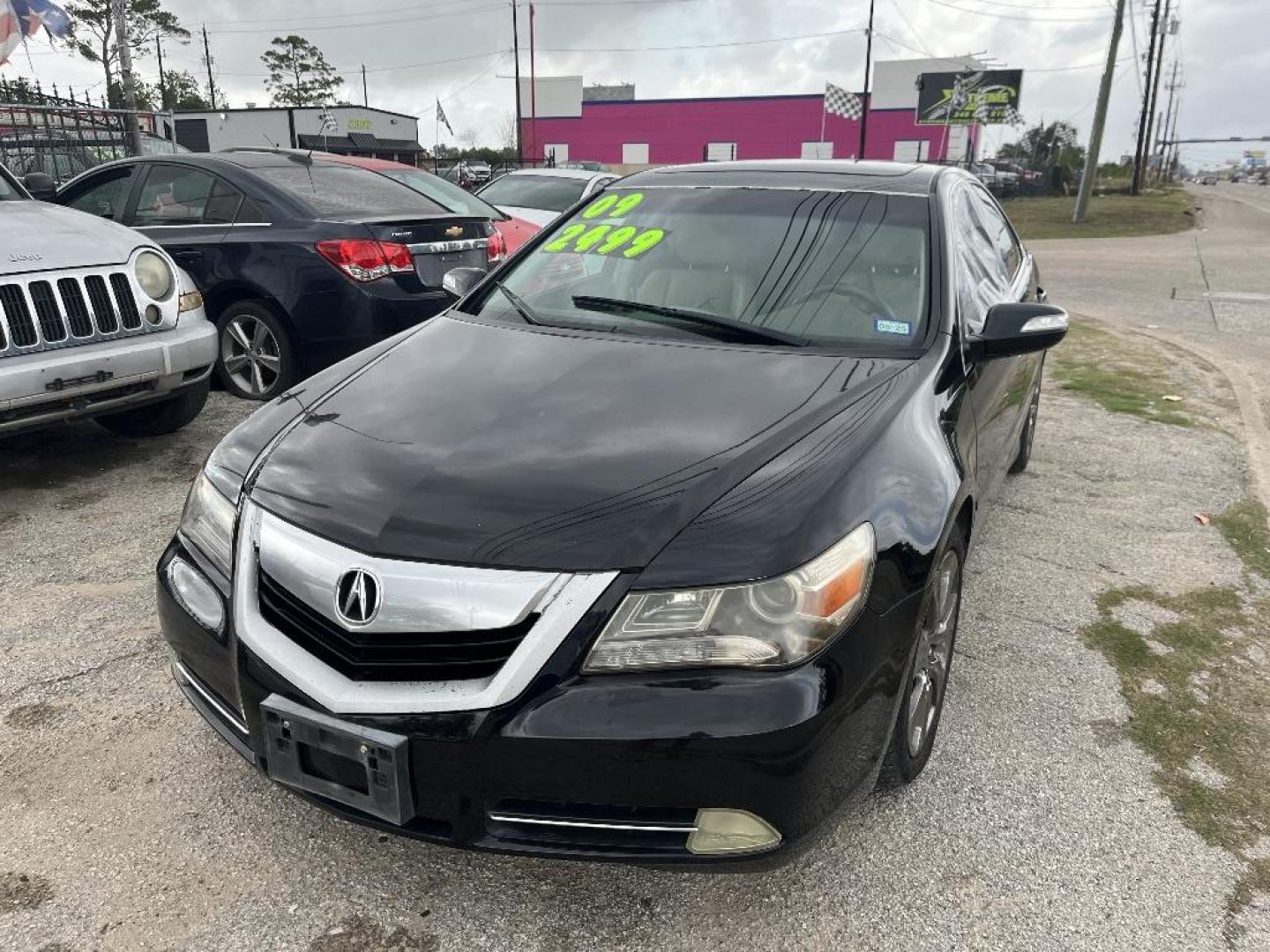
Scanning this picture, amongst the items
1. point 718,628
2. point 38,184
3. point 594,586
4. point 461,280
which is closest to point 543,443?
point 594,586

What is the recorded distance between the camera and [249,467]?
2.18m

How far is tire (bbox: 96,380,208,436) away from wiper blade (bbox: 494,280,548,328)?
2.52 metres

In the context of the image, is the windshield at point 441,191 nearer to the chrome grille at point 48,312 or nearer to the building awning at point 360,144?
the chrome grille at point 48,312

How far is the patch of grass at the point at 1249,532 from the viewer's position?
398cm

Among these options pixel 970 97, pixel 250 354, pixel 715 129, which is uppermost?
pixel 970 97

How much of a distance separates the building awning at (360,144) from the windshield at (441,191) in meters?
33.8

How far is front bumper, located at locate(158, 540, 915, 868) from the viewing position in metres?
1.66

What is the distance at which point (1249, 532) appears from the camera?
4309mm

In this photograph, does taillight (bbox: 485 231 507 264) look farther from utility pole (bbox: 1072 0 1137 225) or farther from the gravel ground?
utility pole (bbox: 1072 0 1137 225)

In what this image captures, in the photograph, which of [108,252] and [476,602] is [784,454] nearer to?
[476,602]

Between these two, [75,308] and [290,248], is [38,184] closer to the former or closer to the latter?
[290,248]

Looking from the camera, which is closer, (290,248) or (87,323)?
(87,323)

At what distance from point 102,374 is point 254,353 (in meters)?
1.49

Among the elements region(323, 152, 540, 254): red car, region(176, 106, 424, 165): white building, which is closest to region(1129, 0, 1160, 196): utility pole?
region(176, 106, 424, 165): white building
